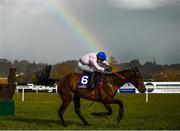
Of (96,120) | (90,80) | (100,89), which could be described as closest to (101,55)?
(90,80)

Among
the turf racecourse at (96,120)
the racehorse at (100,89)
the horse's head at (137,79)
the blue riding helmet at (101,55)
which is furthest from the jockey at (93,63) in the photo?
the turf racecourse at (96,120)

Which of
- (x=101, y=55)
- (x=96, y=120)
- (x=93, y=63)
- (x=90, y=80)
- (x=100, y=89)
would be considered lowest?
(x=96, y=120)

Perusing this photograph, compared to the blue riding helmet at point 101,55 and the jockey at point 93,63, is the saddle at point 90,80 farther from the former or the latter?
the blue riding helmet at point 101,55

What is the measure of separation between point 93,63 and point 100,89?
83 centimetres

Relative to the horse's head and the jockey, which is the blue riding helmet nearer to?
the jockey

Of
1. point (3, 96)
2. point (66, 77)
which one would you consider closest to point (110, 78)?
point (66, 77)

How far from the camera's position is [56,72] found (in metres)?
104

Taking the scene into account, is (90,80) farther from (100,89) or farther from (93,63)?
(93,63)

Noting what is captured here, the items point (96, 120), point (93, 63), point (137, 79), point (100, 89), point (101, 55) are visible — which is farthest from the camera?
point (96, 120)

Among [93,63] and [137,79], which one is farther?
[137,79]

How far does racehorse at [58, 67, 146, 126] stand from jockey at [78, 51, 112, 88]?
274mm

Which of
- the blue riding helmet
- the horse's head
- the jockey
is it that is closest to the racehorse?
the horse's head

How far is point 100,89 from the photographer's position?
1326cm

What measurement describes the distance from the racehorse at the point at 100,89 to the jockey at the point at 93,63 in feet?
0.90
